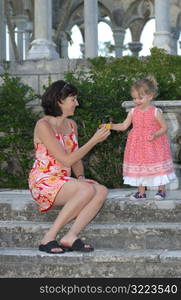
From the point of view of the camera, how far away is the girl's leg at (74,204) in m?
5.14

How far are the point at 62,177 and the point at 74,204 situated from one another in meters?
0.30

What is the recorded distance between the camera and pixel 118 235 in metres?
5.44

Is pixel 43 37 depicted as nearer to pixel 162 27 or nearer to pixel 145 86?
pixel 162 27

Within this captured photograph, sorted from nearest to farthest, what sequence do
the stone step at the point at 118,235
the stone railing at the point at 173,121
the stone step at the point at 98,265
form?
the stone step at the point at 98,265, the stone step at the point at 118,235, the stone railing at the point at 173,121

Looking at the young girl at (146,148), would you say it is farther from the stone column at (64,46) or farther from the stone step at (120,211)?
the stone column at (64,46)

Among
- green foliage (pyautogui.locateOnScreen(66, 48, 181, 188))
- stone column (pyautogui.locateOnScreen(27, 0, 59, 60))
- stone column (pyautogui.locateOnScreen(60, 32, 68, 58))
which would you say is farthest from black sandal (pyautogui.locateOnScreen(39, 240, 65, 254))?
stone column (pyautogui.locateOnScreen(60, 32, 68, 58))

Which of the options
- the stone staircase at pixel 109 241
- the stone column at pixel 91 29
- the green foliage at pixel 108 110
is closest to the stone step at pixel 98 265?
the stone staircase at pixel 109 241

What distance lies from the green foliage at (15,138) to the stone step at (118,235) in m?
2.29

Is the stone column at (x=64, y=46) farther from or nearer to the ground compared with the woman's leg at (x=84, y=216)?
farther from the ground

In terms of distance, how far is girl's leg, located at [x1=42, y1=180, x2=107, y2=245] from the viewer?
514 centimetres

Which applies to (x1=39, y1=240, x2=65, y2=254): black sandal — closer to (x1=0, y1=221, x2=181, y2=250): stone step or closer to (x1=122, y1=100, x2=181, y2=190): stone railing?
(x1=0, y1=221, x2=181, y2=250): stone step

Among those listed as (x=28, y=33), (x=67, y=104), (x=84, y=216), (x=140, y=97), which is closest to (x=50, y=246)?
(x=84, y=216)

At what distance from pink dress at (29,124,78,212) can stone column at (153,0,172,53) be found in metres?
7.80

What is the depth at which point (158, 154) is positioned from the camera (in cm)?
619
